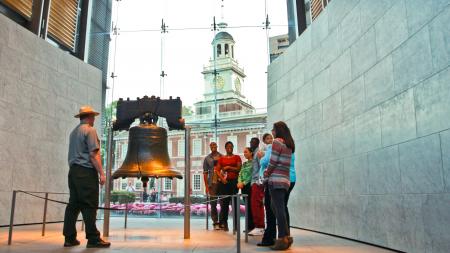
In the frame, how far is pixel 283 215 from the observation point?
356 centimetres

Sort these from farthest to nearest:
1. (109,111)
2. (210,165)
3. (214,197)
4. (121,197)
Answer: (121,197) < (109,111) < (210,165) < (214,197)

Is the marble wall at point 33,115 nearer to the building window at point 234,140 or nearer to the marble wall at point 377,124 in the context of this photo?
the building window at point 234,140

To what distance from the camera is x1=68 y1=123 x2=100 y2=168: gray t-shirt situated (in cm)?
366

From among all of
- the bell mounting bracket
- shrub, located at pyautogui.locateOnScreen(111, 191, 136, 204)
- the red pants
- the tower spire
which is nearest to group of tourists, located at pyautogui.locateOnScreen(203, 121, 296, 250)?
the red pants

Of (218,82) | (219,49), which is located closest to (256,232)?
(218,82)

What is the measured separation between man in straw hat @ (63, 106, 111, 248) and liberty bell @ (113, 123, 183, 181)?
413mm

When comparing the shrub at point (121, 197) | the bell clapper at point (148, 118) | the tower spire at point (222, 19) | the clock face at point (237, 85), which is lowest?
the shrub at point (121, 197)

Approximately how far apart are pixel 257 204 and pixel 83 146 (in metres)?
2.16

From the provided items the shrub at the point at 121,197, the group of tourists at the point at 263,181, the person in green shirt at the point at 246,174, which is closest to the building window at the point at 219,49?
the shrub at the point at 121,197

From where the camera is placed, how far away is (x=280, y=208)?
11.7 feet

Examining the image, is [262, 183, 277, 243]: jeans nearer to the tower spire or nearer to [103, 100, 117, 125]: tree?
[103, 100, 117, 125]: tree

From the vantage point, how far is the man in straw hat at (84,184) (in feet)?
11.8

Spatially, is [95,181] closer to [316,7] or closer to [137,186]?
[316,7]

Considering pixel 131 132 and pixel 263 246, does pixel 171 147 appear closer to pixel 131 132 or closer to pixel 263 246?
pixel 131 132
